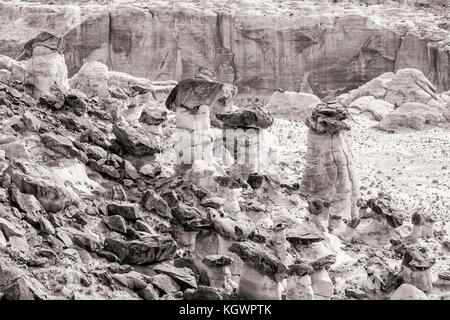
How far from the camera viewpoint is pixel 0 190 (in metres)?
19.2

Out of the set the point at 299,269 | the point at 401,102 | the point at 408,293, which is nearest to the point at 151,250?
the point at 299,269

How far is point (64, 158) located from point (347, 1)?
4751 centimetres

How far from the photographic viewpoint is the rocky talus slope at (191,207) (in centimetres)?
1822

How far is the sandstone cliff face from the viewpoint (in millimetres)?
59156

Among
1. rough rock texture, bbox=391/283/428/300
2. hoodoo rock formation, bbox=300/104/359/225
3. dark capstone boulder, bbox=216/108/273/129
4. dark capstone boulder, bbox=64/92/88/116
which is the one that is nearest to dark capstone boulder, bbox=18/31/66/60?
dark capstone boulder, bbox=64/92/88/116

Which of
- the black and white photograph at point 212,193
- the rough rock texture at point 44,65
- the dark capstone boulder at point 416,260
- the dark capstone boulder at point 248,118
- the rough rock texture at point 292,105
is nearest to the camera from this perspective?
the black and white photograph at point 212,193

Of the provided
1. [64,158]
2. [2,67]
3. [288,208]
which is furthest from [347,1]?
[64,158]

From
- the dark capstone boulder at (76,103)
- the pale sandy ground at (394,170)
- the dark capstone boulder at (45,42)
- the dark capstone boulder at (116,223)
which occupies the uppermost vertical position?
the dark capstone boulder at (45,42)

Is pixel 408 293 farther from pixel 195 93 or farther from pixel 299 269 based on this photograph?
pixel 195 93

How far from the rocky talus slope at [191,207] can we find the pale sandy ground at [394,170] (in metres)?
0.11

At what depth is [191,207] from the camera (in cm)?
2281

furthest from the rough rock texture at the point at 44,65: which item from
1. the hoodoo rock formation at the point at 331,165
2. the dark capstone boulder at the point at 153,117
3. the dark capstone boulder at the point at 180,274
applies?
the dark capstone boulder at the point at 180,274

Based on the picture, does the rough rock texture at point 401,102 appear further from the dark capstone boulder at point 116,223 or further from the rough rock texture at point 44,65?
the dark capstone boulder at point 116,223

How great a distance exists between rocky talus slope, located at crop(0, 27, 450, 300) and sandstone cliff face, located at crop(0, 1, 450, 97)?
2468 centimetres
